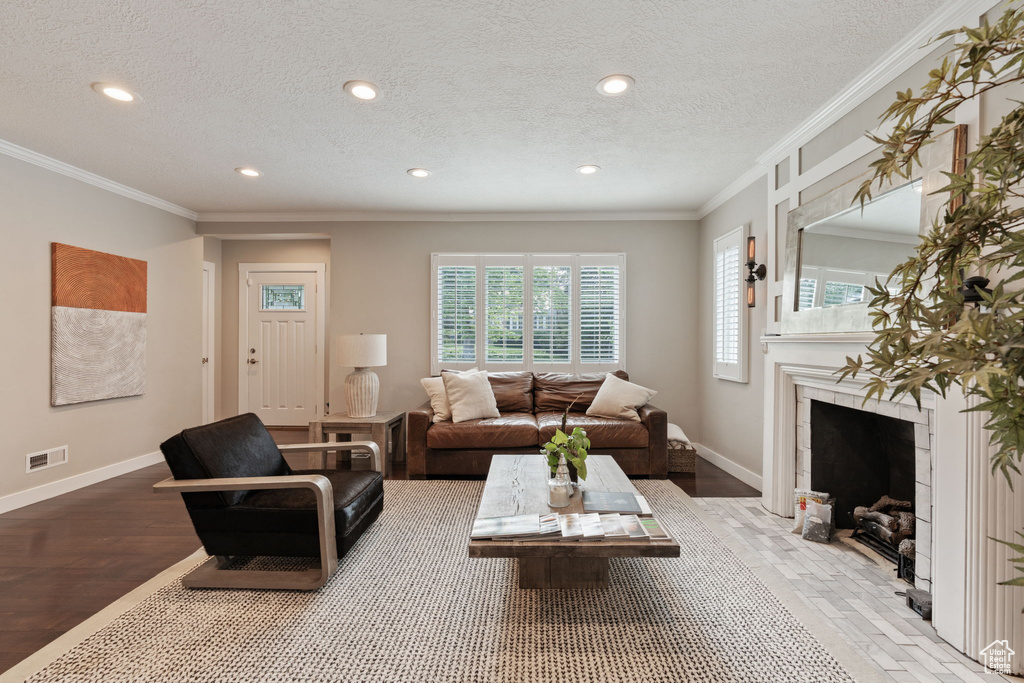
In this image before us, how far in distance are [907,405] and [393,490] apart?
3299mm

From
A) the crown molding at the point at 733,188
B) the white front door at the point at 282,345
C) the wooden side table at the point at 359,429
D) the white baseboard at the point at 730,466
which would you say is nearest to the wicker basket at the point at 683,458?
the white baseboard at the point at 730,466

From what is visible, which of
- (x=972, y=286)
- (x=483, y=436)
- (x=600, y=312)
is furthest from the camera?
(x=600, y=312)

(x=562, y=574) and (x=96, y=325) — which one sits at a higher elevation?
(x=96, y=325)

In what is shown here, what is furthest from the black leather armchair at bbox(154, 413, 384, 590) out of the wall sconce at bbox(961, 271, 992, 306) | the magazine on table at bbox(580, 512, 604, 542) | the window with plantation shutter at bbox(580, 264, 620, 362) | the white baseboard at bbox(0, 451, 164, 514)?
the window with plantation shutter at bbox(580, 264, 620, 362)

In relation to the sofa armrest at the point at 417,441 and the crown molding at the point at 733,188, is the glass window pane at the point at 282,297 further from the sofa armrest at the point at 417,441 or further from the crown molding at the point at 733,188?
the crown molding at the point at 733,188

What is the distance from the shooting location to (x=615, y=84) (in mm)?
2568

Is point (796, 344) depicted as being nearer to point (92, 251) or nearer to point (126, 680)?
point (126, 680)

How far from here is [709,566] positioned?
2574 millimetres

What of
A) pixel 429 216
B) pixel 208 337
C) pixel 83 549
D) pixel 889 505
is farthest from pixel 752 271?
pixel 208 337

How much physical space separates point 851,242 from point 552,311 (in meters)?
2.93

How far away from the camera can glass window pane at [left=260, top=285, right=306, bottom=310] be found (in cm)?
639

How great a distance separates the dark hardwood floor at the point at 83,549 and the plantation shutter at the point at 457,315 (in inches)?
96.5

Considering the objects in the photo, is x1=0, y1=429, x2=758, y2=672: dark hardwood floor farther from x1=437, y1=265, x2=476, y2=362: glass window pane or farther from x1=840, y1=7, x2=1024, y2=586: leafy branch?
x1=840, y1=7, x2=1024, y2=586: leafy branch

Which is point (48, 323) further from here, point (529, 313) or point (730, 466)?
point (730, 466)
